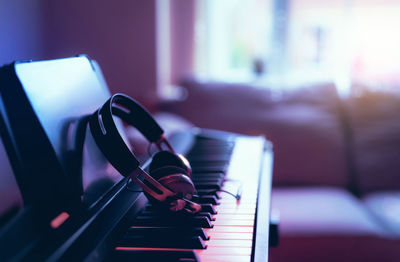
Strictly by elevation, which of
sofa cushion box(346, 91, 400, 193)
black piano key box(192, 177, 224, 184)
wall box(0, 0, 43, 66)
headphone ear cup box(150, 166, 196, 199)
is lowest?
sofa cushion box(346, 91, 400, 193)

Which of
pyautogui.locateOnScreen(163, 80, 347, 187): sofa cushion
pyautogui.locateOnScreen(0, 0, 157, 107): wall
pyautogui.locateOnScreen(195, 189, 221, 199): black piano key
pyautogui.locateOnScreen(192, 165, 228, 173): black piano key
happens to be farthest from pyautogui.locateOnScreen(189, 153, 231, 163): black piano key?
pyautogui.locateOnScreen(0, 0, 157, 107): wall

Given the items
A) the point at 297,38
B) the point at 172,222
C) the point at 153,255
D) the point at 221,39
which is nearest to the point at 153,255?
the point at 153,255

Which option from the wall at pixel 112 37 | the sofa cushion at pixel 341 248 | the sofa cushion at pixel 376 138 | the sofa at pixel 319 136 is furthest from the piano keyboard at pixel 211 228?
the wall at pixel 112 37

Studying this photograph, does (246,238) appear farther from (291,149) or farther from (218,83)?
(218,83)

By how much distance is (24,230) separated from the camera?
2.46 ft

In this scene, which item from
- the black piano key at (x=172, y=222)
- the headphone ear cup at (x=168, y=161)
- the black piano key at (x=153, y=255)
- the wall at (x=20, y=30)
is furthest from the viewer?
the wall at (x=20, y=30)

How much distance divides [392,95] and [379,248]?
1.02m

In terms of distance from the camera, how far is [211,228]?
850 millimetres

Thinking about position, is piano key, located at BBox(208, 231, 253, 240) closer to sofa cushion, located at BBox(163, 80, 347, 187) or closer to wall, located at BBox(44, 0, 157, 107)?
sofa cushion, located at BBox(163, 80, 347, 187)

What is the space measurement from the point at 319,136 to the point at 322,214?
0.61 metres

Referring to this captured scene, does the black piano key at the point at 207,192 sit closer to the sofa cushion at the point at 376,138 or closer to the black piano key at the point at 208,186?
the black piano key at the point at 208,186

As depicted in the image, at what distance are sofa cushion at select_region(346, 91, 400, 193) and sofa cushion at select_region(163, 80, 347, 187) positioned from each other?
0.09 meters

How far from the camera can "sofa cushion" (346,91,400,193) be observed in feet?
7.75

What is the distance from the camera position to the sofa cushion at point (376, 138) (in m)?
2.36
